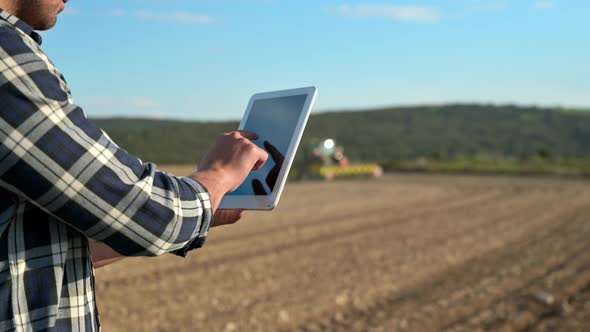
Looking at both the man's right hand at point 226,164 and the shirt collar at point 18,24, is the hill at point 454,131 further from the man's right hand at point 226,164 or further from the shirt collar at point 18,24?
the shirt collar at point 18,24

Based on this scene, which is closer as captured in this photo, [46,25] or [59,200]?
[59,200]

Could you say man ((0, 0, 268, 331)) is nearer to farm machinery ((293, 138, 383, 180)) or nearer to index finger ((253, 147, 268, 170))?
index finger ((253, 147, 268, 170))

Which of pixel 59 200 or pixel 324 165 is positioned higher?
pixel 59 200

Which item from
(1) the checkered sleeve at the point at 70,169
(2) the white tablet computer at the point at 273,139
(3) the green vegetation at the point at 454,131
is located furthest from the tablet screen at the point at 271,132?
(3) the green vegetation at the point at 454,131

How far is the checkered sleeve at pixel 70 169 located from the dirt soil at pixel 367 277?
17.6ft

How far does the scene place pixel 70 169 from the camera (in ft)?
4.42

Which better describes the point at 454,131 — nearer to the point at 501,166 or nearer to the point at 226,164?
the point at 501,166

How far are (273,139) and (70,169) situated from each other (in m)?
0.57

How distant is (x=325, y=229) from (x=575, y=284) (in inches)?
216

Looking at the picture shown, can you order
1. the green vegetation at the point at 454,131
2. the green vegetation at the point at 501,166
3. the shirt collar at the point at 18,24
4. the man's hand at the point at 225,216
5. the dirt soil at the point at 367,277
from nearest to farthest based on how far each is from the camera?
the shirt collar at the point at 18,24, the man's hand at the point at 225,216, the dirt soil at the point at 367,277, the green vegetation at the point at 501,166, the green vegetation at the point at 454,131

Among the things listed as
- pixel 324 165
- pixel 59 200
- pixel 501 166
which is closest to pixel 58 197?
pixel 59 200

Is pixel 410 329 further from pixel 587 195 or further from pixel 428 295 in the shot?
pixel 587 195

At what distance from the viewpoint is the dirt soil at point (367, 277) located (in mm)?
6980

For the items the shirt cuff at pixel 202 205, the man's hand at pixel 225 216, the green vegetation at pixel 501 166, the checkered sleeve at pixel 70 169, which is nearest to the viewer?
the checkered sleeve at pixel 70 169
